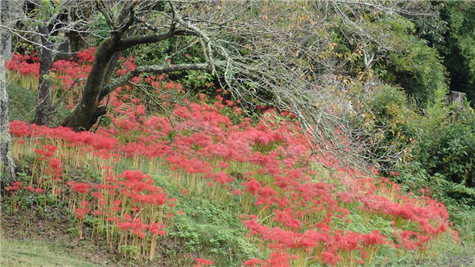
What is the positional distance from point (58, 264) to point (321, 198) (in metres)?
4.61

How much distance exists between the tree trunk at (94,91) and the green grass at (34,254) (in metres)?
2.59

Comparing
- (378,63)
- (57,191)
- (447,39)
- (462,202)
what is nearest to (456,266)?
(462,202)

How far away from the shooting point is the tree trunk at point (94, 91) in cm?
838

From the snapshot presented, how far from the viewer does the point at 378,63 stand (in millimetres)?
16109

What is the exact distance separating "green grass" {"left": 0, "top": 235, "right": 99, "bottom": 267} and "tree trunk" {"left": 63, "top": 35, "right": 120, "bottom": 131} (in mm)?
2590

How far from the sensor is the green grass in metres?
5.82

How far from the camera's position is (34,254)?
6297 millimetres

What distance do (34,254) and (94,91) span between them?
3051mm

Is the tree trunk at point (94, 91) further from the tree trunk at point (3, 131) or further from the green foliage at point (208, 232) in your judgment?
the green foliage at point (208, 232)

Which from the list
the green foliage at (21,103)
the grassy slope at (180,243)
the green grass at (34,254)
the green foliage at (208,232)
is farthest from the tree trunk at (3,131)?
the green foliage at (21,103)

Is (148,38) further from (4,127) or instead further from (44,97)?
(44,97)

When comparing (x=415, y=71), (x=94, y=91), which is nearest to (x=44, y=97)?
(x=94, y=91)

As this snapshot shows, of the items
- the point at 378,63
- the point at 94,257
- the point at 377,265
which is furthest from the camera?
the point at 378,63

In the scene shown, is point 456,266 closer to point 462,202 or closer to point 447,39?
point 462,202
